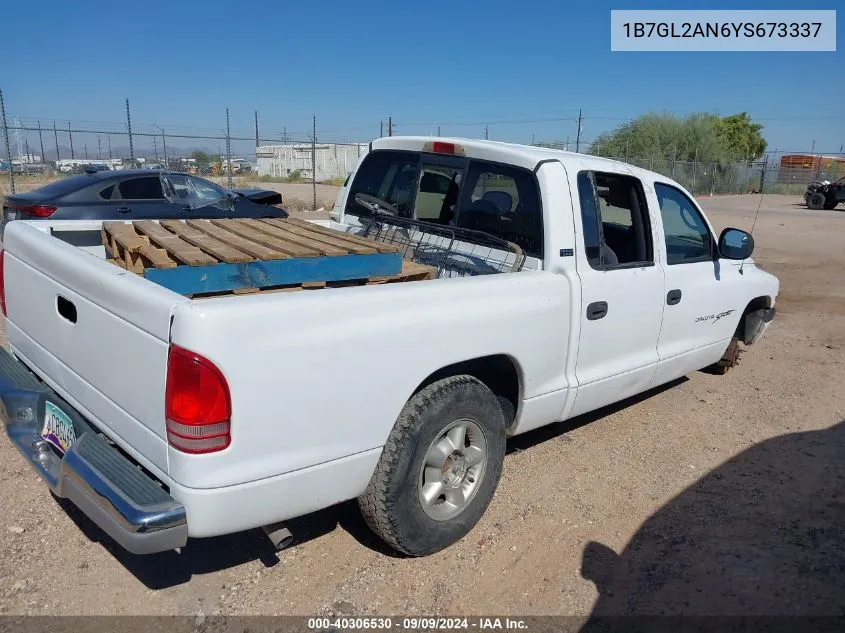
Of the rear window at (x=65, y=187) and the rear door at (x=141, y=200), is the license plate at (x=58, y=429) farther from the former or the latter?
the rear window at (x=65, y=187)

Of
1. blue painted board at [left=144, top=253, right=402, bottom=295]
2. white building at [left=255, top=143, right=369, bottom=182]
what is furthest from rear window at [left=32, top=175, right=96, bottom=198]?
white building at [left=255, top=143, right=369, bottom=182]

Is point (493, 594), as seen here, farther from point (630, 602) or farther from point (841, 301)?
point (841, 301)

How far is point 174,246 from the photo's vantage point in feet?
10.3

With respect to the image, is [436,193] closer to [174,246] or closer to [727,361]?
[174,246]

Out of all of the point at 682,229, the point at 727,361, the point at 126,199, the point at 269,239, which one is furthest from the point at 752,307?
the point at 126,199

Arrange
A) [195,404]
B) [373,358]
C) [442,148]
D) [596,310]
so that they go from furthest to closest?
[442,148], [596,310], [373,358], [195,404]

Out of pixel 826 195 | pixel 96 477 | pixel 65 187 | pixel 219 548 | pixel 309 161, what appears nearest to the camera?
pixel 96 477

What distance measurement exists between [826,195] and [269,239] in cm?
2877

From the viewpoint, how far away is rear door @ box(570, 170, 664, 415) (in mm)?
3740

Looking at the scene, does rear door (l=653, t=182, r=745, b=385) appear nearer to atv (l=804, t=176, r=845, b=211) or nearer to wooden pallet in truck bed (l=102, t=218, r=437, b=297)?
wooden pallet in truck bed (l=102, t=218, r=437, b=297)

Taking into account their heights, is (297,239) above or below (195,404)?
above

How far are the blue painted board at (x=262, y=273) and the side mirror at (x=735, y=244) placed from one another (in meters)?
2.77

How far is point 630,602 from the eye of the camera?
120 inches

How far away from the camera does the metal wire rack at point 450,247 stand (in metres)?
3.79
